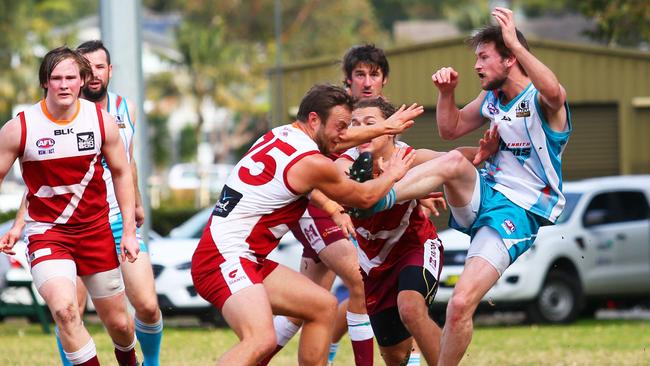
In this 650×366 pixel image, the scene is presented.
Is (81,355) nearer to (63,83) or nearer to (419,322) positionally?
(63,83)

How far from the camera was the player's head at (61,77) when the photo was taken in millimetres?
7996

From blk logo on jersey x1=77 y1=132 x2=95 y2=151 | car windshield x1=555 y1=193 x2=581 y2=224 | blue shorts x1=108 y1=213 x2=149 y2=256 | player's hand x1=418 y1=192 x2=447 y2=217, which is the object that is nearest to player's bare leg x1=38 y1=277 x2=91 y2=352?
blk logo on jersey x1=77 y1=132 x2=95 y2=151

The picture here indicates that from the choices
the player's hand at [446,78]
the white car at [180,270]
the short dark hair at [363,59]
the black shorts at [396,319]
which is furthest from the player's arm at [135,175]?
the white car at [180,270]

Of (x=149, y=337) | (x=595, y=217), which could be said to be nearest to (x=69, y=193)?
(x=149, y=337)

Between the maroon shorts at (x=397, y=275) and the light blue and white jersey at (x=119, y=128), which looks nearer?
the maroon shorts at (x=397, y=275)

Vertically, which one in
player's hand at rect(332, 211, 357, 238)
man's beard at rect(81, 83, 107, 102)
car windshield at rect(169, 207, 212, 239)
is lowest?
car windshield at rect(169, 207, 212, 239)

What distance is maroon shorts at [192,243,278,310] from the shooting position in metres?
7.33

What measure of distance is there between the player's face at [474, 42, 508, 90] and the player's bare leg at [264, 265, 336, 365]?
1.74 m

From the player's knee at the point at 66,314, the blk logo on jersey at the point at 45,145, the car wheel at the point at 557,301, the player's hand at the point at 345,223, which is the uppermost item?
the blk logo on jersey at the point at 45,145

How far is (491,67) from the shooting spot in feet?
26.6

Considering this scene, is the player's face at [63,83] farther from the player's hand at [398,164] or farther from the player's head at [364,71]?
the player's head at [364,71]

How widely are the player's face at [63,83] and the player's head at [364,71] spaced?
230 centimetres

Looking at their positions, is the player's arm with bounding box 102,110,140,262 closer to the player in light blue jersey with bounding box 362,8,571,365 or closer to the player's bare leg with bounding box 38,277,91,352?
the player's bare leg with bounding box 38,277,91,352

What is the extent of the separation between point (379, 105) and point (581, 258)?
358 inches
